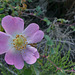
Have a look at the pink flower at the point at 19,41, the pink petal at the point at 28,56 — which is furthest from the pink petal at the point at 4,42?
the pink petal at the point at 28,56

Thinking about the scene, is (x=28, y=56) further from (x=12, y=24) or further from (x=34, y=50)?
(x=12, y=24)

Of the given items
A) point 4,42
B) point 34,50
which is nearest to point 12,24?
point 4,42

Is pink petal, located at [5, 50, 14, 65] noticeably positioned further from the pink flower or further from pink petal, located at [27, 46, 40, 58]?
pink petal, located at [27, 46, 40, 58]

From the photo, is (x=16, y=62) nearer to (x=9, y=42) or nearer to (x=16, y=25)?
(x=9, y=42)

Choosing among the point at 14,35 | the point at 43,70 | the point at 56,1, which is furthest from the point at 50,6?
the point at 14,35

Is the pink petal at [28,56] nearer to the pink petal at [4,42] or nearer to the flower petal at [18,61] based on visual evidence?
the flower petal at [18,61]

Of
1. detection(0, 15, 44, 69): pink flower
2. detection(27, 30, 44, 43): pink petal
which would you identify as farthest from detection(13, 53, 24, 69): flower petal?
detection(27, 30, 44, 43): pink petal

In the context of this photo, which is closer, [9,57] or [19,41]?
[9,57]
